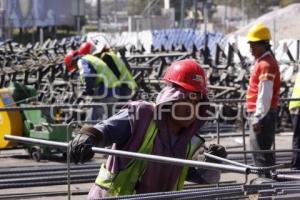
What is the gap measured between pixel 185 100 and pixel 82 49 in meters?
9.68

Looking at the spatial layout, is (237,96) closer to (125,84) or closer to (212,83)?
(212,83)

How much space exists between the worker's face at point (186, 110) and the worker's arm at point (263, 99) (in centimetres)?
426

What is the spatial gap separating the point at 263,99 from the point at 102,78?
4.68 meters

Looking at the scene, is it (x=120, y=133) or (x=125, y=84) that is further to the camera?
(x=125, y=84)

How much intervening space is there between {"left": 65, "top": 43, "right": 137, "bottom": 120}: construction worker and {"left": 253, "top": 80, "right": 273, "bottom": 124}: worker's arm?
393 centimetres

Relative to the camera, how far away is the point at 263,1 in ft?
216

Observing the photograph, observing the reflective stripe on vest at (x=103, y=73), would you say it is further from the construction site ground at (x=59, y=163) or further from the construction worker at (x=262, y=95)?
the construction worker at (x=262, y=95)

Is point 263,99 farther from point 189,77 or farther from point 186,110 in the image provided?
point 186,110

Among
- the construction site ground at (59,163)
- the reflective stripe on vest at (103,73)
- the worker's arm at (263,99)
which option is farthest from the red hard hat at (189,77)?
the reflective stripe on vest at (103,73)

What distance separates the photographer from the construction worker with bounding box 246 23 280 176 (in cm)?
863

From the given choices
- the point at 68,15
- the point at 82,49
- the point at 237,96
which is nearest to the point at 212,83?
the point at 237,96

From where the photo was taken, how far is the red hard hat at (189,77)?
14.5ft

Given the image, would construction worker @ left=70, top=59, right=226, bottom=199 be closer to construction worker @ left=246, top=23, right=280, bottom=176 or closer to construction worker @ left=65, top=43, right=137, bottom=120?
construction worker @ left=246, top=23, right=280, bottom=176

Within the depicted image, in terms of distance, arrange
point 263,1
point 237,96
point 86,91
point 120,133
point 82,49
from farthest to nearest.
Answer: point 263,1, point 237,96, point 82,49, point 86,91, point 120,133
